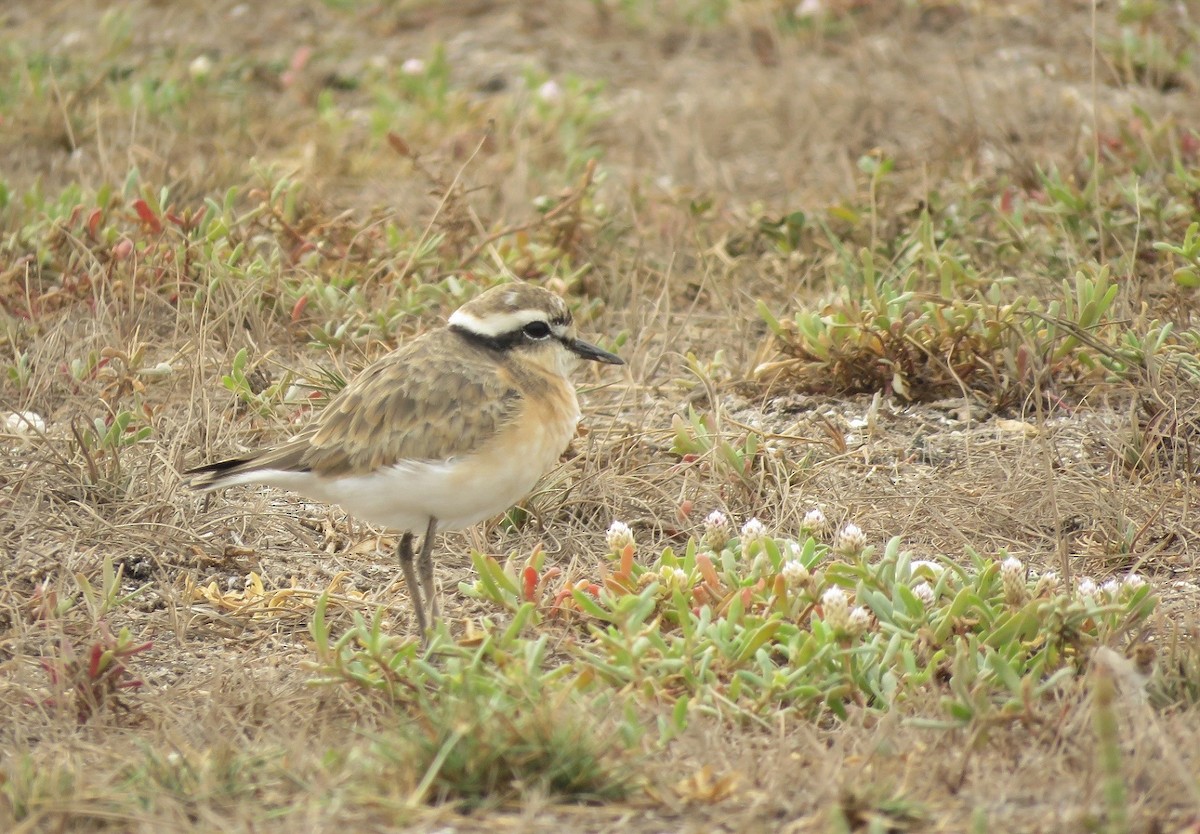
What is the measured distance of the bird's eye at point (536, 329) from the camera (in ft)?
17.9

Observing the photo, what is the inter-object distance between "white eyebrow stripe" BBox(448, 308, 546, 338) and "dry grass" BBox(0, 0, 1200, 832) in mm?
809

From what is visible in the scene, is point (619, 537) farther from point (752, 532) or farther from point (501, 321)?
point (501, 321)

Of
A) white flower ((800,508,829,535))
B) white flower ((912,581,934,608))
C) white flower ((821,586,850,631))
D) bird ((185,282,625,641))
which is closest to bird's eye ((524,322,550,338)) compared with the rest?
bird ((185,282,625,641))

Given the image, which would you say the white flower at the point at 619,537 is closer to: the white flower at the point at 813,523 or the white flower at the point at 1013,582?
the white flower at the point at 813,523

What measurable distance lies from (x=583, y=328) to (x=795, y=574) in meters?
2.89

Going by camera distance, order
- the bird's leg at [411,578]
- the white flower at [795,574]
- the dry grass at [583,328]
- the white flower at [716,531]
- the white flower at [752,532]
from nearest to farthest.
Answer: the dry grass at [583,328] → the white flower at [795,574] → the bird's leg at [411,578] → the white flower at [752,532] → the white flower at [716,531]

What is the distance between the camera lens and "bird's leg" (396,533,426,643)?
197 inches

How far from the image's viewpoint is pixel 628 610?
184 inches

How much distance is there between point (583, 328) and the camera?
756cm

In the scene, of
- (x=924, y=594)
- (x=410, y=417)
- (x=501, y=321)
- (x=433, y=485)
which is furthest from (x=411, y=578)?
(x=924, y=594)

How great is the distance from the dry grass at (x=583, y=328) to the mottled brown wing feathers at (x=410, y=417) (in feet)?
2.03

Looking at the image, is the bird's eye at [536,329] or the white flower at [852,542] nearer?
the white flower at [852,542]

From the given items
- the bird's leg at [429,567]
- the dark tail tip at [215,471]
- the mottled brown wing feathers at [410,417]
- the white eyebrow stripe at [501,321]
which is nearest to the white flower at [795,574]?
the mottled brown wing feathers at [410,417]

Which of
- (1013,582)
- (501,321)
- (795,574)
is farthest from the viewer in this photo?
(501,321)
